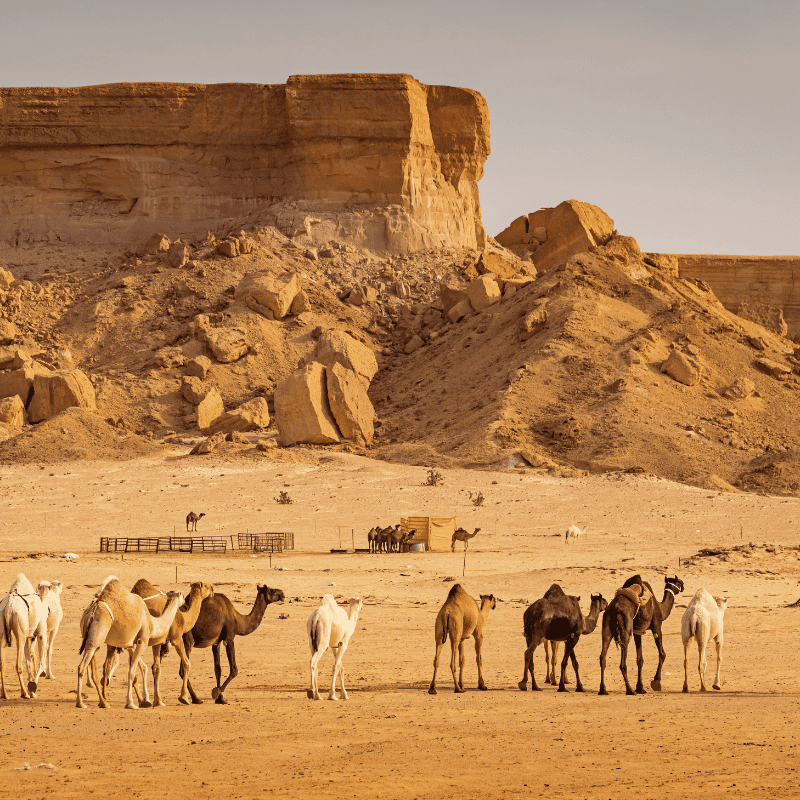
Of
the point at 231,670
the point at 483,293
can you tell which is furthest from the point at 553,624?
the point at 483,293

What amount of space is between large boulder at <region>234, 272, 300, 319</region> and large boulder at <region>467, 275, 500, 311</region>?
824 centimetres

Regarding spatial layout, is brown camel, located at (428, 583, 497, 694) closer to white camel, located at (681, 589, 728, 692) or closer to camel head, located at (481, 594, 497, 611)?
camel head, located at (481, 594, 497, 611)

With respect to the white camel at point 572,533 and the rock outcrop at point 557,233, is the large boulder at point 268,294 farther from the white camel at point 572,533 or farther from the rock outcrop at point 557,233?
the white camel at point 572,533

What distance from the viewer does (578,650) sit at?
56.6ft

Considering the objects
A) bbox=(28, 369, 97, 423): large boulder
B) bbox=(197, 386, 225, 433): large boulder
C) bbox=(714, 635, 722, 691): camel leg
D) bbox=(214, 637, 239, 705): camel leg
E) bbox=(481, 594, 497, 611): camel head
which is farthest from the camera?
bbox=(197, 386, 225, 433): large boulder

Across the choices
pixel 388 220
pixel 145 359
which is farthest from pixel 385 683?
pixel 388 220

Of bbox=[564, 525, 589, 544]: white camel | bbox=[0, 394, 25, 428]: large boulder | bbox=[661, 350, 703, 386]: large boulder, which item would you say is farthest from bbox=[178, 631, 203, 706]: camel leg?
bbox=[661, 350, 703, 386]: large boulder

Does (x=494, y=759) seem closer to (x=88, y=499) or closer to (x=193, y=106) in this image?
(x=88, y=499)

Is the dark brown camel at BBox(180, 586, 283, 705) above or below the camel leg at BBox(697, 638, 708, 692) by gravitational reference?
above

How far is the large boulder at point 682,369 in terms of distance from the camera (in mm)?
50750

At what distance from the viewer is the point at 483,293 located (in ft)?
194

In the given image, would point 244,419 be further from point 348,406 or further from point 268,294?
point 268,294

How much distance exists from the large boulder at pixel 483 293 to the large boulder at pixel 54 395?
1911cm

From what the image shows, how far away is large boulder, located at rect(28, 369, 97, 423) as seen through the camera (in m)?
48.9
